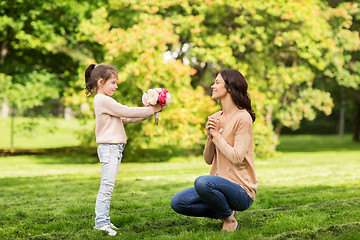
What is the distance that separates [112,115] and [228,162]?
120 centimetres

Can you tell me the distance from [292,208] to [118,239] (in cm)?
245

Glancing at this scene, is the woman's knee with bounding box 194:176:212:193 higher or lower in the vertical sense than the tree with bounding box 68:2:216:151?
lower

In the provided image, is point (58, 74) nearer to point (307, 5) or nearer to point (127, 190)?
point (307, 5)

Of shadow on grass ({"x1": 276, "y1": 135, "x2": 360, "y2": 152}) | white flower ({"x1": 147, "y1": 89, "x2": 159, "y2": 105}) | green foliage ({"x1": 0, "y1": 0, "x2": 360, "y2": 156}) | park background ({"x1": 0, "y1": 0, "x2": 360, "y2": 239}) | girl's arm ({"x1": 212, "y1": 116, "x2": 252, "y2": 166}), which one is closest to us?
girl's arm ({"x1": 212, "y1": 116, "x2": 252, "y2": 166})

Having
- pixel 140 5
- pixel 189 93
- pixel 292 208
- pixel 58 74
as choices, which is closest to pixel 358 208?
pixel 292 208

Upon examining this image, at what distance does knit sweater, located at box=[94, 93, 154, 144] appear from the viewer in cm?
433

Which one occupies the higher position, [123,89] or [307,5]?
[307,5]

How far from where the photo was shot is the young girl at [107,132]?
4336 millimetres

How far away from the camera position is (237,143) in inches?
160

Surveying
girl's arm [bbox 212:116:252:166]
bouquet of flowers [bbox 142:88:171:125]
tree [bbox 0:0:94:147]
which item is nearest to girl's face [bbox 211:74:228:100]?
girl's arm [bbox 212:116:252:166]

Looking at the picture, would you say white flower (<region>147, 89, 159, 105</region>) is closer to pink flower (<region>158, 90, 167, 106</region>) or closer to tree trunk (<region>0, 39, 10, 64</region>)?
pink flower (<region>158, 90, 167, 106</region>)

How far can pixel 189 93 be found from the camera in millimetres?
15000

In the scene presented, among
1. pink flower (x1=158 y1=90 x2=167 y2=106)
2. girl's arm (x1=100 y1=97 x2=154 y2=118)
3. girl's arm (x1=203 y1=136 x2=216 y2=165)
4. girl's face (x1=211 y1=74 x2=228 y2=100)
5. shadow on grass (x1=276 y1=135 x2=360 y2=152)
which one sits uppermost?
girl's face (x1=211 y1=74 x2=228 y2=100)

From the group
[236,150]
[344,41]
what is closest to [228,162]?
[236,150]
